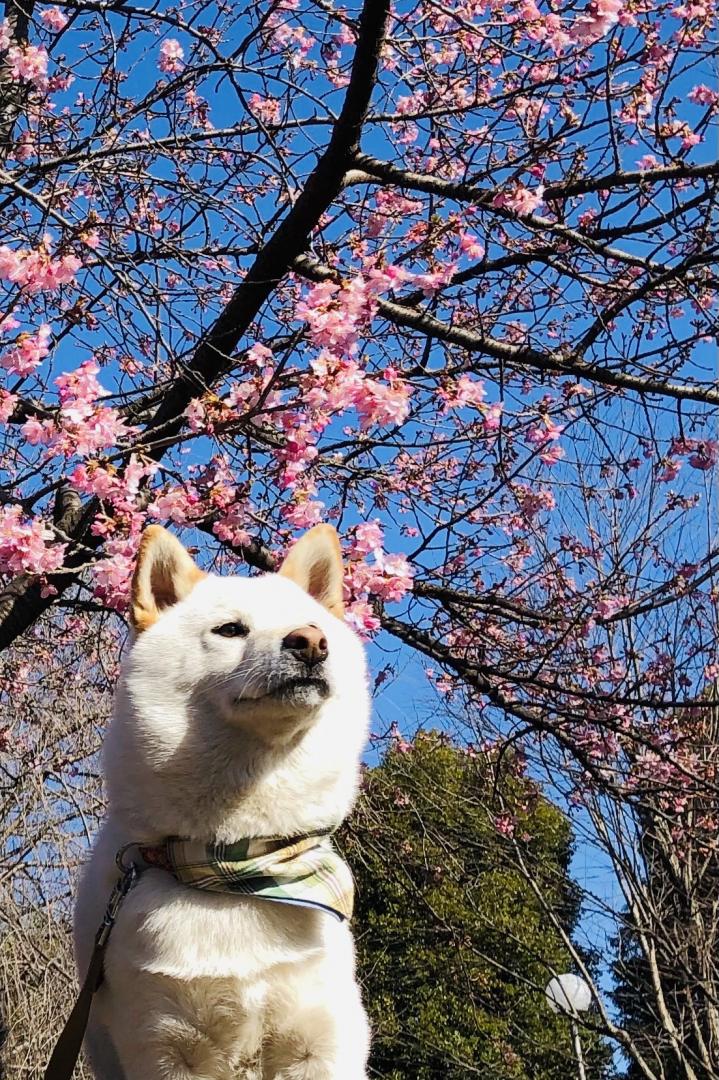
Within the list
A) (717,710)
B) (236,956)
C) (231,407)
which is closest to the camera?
(236,956)

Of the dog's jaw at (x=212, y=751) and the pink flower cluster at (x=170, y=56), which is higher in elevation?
the pink flower cluster at (x=170, y=56)

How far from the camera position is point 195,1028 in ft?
Result: 6.93

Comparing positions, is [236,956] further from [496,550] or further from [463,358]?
[496,550]

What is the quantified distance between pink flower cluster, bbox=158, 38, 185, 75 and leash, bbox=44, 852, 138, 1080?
4.75 metres

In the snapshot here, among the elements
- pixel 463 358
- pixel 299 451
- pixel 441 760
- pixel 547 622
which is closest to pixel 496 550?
pixel 547 622

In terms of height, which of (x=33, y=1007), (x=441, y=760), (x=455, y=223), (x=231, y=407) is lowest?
(x=33, y=1007)

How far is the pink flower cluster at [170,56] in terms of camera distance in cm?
579

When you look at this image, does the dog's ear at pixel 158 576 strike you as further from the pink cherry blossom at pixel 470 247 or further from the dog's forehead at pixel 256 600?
the pink cherry blossom at pixel 470 247

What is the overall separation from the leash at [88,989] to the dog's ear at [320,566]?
78cm

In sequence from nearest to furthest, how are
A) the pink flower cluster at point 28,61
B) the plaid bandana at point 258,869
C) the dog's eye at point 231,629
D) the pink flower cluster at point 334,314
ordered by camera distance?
the plaid bandana at point 258,869
the dog's eye at point 231,629
the pink flower cluster at point 334,314
the pink flower cluster at point 28,61

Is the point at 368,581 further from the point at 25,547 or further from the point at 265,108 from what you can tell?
the point at 265,108

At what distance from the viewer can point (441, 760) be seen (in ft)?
42.7

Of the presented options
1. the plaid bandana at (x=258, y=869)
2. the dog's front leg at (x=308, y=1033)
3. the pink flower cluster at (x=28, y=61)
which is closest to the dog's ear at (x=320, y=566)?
the plaid bandana at (x=258, y=869)

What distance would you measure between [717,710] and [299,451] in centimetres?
680
